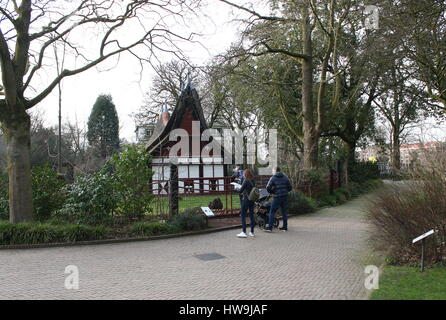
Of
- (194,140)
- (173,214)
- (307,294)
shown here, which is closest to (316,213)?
(173,214)

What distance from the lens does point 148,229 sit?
10.1m

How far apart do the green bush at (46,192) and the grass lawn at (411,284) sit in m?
9.32

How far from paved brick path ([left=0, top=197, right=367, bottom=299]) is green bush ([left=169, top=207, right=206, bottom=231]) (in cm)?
61

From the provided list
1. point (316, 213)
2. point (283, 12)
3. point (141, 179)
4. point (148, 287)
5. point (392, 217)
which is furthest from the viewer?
point (283, 12)

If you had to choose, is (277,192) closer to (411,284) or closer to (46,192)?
(411,284)

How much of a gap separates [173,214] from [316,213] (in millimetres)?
5927

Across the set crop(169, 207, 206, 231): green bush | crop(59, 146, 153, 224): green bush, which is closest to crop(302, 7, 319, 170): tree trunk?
crop(169, 207, 206, 231): green bush

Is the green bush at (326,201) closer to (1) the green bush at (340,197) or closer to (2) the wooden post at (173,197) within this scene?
(1) the green bush at (340,197)

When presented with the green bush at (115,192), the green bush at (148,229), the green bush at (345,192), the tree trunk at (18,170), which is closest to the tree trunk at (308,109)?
the green bush at (345,192)

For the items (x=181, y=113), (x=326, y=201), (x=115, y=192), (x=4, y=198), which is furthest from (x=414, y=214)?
(x=181, y=113)

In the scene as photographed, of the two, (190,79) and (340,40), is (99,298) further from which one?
(190,79)

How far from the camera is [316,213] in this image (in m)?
14.4

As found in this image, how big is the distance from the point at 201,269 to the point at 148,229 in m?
3.72

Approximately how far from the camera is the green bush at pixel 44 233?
9141 millimetres
